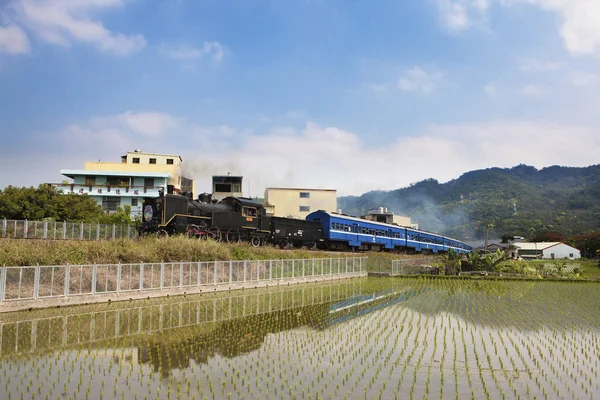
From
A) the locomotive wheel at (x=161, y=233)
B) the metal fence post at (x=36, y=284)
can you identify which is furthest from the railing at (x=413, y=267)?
the metal fence post at (x=36, y=284)

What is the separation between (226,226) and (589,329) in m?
23.1

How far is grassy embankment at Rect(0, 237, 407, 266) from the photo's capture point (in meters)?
21.1

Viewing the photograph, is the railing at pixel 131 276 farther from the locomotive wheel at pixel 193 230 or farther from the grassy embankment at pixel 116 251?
the locomotive wheel at pixel 193 230

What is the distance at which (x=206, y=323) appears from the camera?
1708cm

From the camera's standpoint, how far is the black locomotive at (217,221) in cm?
3171

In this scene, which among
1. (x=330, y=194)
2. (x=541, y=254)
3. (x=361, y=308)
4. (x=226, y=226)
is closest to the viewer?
(x=361, y=308)

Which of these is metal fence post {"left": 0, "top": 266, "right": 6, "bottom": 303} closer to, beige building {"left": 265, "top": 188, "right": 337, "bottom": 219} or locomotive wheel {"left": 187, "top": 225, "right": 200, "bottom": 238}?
locomotive wheel {"left": 187, "top": 225, "right": 200, "bottom": 238}

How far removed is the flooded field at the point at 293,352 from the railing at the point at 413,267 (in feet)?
71.4

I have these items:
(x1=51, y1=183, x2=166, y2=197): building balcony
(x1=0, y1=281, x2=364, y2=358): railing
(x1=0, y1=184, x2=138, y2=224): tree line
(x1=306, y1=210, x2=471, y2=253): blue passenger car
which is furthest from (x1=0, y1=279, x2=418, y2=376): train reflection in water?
(x1=51, y1=183, x2=166, y2=197): building balcony

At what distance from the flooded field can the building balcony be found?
Answer: 1409 inches

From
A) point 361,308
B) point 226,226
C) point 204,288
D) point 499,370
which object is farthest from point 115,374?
point 226,226

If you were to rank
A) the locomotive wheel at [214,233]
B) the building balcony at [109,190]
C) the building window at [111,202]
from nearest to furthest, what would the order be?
the locomotive wheel at [214,233], the building balcony at [109,190], the building window at [111,202]

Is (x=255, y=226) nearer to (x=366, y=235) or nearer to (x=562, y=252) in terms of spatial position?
(x=366, y=235)

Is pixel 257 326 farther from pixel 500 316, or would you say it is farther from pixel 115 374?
pixel 500 316
